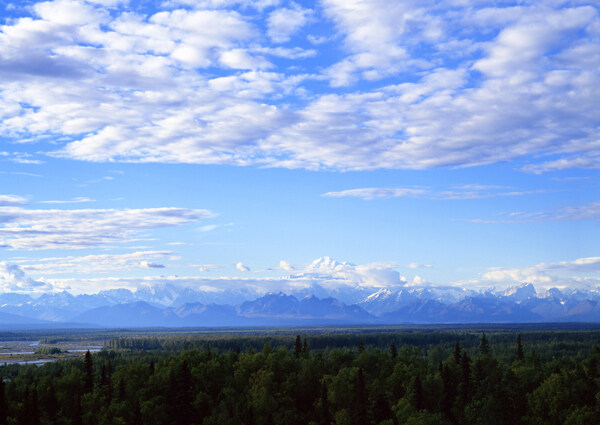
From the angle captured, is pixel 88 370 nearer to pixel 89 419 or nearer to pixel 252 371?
pixel 89 419

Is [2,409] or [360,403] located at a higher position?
[2,409]

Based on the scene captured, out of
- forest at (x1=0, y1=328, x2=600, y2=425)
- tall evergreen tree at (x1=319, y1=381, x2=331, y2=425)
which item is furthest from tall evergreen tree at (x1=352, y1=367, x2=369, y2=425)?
tall evergreen tree at (x1=319, y1=381, x2=331, y2=425)

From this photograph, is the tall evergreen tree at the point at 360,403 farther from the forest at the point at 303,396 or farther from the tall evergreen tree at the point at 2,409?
the tall evergreen tree at the point at 2,409

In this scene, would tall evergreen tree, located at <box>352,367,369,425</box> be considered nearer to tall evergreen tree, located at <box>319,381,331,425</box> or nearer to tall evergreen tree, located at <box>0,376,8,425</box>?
tall evergreen tree, located at <box>319,381,331,425</box>

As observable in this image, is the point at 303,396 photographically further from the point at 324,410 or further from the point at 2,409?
the point at 2,409

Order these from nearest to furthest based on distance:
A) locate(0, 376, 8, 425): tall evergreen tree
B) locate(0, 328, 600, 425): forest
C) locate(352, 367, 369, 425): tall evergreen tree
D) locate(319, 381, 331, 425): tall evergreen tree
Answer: locate(352, 367, 369, 425): tall evergreen tree < locate(0, 376, 8, 425): tall evergreen tree < locate(0, 328, 600, 425): forest < locate(319, 381, 331, 425): tall evergreen tree

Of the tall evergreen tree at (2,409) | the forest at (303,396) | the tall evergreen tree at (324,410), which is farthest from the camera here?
the tall evergreen tree at (324,410)

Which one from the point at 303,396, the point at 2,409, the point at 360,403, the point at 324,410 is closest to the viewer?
the point at 2,409

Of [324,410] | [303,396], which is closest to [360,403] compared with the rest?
[324,410]

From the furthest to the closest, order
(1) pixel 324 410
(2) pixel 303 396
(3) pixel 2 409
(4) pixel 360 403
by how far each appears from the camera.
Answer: (2) pixel 303 396 → (1) pixel 324 410 → (4) pixel 360 403 → (3) pixel 2 409

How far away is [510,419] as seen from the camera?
165750 millimetres

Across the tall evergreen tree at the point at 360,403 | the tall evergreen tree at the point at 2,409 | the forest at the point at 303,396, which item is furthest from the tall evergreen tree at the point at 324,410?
the tall evergreen tree at the point at 2,409

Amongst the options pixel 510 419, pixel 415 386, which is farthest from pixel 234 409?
pixel 510 419

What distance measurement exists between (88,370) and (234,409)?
4371 centimetres
